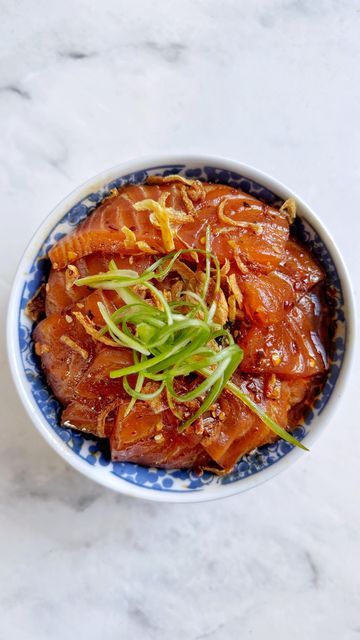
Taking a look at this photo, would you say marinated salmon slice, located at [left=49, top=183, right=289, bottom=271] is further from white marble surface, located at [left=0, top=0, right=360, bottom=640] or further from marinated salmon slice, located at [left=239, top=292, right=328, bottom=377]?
white marble surface, located at [left=0, top=0, right=360, bottom=640]

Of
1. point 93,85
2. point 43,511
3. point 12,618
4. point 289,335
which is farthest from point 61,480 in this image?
point 93,85

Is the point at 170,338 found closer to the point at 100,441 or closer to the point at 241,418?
the point at 241,418

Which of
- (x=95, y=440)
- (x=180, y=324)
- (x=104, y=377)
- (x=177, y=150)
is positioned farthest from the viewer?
(x=177, y=150)

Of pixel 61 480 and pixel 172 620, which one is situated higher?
pixel 61 480

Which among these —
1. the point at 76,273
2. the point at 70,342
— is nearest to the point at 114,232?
the point at 76,273

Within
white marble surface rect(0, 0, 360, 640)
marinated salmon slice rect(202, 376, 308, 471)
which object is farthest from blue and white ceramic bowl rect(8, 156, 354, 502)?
white marble surface rect(0, 0, 360, 640)

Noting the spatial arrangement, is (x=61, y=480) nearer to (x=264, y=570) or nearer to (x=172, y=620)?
(x=172, y=620)
